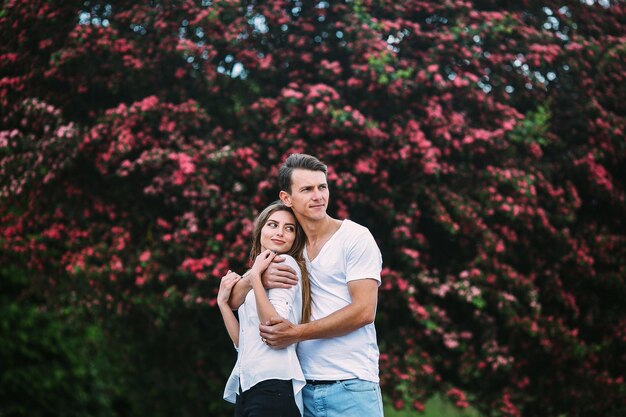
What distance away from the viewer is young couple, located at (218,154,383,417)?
3.12 meters

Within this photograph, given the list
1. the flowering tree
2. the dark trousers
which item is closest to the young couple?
the dark trousers

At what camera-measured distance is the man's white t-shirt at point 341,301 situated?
3197 millimetres

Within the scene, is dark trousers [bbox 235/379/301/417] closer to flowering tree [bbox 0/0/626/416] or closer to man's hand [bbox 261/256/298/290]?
man's hand [bbox 261/256/298/290]

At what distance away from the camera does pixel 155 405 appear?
7.89m

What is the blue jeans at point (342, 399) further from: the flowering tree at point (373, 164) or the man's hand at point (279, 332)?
the flowering tree at point (373, 164)

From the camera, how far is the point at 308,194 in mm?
3432

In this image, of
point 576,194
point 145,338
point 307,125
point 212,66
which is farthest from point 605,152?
point 145,338

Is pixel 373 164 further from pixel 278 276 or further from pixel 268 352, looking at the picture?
pixel 268 352

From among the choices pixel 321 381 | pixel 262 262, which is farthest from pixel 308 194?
pixel 321 381

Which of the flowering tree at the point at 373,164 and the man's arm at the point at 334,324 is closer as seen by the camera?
the man's arm at the point at 334,324

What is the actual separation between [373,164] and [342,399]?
4.16 metres

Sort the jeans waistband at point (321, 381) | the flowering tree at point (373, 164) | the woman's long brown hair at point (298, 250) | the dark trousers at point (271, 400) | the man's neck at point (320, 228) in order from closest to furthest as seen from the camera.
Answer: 1. the dark trousers at point (271, 400)
2. the jeans waistband at point (321, 381)
3. the woman's long brown hair at point (298, 250)
4. the man's neck at point (320, 228)
5. the flowering tree at point (373, 164)

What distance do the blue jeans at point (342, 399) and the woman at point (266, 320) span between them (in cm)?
9

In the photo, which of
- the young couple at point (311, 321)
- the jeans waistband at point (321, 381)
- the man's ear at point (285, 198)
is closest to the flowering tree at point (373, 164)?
the man's ear at point (285, 198)
